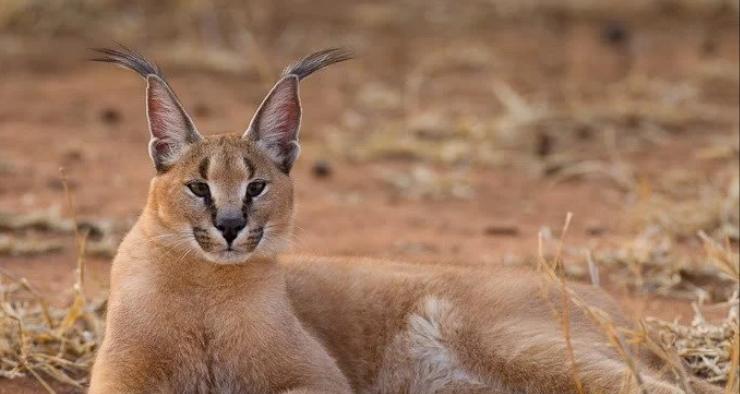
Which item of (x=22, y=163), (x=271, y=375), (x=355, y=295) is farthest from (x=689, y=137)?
(x=271, y=375)

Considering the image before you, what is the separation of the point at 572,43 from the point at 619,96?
6.77ft

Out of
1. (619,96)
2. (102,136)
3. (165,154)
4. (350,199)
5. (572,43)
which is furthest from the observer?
(572,43)

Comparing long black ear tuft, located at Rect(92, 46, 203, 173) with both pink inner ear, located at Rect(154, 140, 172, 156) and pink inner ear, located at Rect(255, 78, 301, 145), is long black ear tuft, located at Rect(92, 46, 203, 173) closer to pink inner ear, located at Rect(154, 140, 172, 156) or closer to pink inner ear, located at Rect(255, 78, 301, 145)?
pink inner ear, located at Rect(154, 140, 172, 156)

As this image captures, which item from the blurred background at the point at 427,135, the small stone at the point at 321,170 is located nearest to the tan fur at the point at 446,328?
the blurred background at the point at 427,135

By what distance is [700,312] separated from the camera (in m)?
5.55

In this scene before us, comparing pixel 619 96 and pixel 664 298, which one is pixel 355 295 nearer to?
pixel 664 298

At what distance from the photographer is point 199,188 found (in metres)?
4.35

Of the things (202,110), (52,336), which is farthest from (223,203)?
(202,110)

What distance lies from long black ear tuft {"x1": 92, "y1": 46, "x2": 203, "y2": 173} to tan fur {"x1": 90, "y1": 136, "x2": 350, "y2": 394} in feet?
0.24

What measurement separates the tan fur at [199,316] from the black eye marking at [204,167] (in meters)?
0.02

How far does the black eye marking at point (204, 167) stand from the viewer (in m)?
4.36

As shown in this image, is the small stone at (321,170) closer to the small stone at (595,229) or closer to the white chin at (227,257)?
the small stone at (595,229)

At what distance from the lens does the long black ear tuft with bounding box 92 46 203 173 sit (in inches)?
177

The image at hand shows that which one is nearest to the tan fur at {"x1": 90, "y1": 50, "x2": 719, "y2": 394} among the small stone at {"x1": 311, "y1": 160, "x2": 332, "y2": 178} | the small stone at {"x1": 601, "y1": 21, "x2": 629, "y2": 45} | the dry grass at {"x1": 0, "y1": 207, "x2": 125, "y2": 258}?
the dry grass at {"x1": 0, "y1": 207, "x2": 125, "y2": 258}
